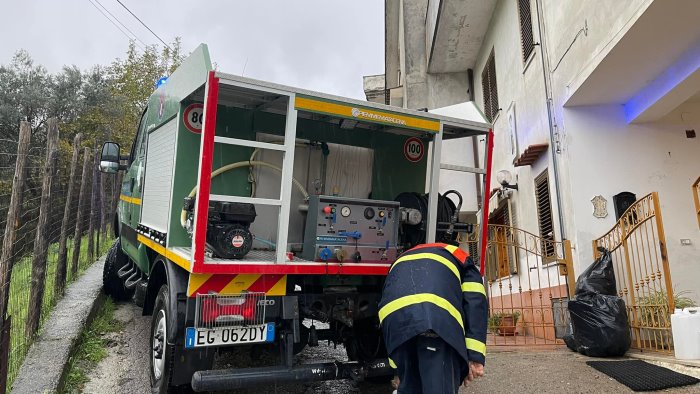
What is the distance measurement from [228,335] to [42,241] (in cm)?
269

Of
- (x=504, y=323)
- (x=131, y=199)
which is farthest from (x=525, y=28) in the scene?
(x=131, y=199)

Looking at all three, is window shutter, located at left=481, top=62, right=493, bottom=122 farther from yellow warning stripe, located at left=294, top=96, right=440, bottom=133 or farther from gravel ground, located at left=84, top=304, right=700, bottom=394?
yellow warning stripe, located at left=294, top=96, right=440, bottom=133

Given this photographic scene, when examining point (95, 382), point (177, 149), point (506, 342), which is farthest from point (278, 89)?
point (506, 342)

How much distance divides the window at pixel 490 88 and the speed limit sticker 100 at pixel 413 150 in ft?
18.5

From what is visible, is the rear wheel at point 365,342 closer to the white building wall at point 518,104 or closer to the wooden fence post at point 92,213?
the white building wall at point 518,104

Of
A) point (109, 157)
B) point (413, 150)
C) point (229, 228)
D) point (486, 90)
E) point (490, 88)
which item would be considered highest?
point (486, 90)

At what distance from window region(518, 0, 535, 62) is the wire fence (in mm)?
7003

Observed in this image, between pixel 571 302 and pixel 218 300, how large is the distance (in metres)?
4.02

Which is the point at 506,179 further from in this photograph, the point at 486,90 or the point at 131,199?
the point at 131,199

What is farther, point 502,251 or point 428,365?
point 502,251

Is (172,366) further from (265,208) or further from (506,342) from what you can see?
(506,342)

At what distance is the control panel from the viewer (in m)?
3.45

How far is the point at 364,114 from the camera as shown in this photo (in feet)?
11.5

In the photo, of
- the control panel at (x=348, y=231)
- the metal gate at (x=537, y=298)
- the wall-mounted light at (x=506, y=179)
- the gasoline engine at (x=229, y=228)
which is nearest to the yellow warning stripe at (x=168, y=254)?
the gasoline engine at (x=229, y=228)
